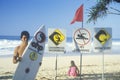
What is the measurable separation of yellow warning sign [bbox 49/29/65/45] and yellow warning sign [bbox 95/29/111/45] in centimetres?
113

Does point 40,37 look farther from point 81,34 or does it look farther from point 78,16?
point 78,16

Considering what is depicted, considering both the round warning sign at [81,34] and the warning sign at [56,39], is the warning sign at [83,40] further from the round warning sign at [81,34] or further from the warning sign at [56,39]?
the warning sign at [56,39]

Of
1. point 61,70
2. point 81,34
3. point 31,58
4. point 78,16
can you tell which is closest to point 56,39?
point 81,34

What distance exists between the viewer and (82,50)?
Result: 455 inches

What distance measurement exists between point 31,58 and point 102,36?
2.74 metres

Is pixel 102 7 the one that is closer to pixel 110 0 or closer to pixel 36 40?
pixel 110 0

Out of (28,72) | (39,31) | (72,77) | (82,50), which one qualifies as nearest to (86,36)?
(82,50)

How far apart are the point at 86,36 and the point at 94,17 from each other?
206 cm

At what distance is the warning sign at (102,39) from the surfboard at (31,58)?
1.91m

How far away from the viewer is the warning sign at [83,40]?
11539 mm

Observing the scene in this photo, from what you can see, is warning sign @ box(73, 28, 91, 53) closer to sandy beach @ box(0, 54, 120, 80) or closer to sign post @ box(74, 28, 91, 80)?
sign post @ box(74, 28, 91, 80)

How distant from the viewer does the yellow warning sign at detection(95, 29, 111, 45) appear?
1173 centimetres

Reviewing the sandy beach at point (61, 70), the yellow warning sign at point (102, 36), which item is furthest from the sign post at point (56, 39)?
the sandy beach at point (61, 70)

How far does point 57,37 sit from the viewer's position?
1166 centimetres
